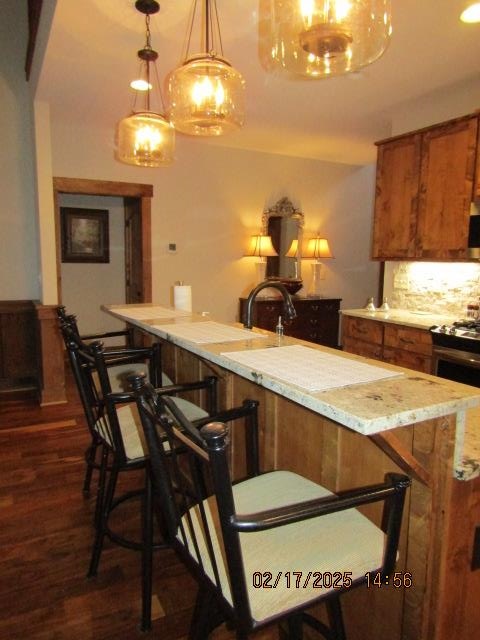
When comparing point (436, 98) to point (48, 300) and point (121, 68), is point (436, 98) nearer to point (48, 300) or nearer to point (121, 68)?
point (121, 68)

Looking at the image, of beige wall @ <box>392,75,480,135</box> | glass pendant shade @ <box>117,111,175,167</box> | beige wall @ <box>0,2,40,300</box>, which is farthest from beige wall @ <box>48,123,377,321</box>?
glass pendant shade @ <box>117,111,175,167</box>

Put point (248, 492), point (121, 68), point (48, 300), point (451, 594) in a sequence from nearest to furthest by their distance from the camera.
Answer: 1. point (451, 594)
2. point (248, 492)
3. point (121, 68)
4. point (48, 300)

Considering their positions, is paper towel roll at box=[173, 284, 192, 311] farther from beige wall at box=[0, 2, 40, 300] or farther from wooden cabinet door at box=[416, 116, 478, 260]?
beige wall at box=[0, 2, 40, 300]

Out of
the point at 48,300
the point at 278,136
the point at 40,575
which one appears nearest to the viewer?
the point at 40,575

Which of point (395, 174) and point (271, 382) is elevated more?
point (395, 174)

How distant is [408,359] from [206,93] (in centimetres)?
248

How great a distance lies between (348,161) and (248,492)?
18.9ft

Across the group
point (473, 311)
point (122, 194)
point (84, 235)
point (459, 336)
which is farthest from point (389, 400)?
point (84, 235)

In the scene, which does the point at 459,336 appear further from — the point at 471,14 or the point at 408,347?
the point at 471,14

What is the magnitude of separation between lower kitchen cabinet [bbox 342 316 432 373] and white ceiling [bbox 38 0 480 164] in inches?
74.3

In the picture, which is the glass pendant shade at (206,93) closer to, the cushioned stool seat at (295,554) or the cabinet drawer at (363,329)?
the cushioned stool seat at (295,554)

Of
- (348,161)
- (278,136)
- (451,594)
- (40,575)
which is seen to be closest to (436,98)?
(278,136)

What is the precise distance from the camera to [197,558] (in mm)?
1025

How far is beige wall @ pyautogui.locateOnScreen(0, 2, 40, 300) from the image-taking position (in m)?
4.17
